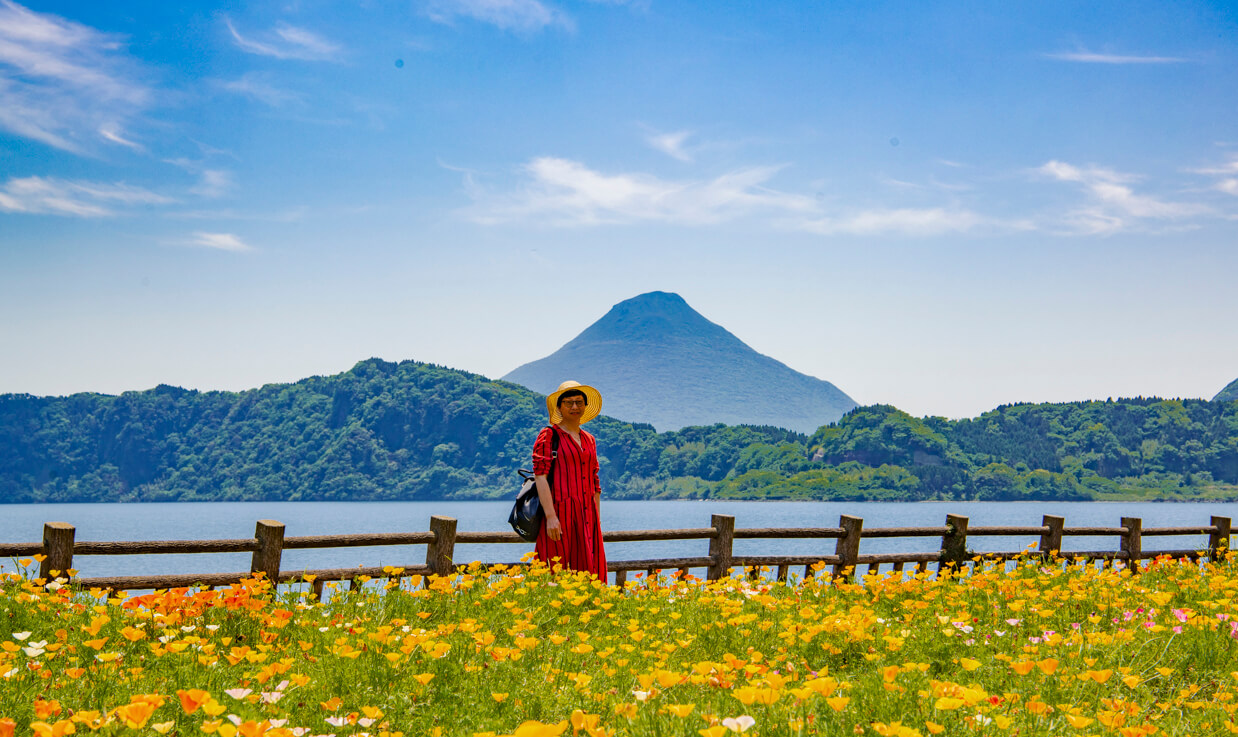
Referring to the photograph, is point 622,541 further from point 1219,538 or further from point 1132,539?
point 1219,538

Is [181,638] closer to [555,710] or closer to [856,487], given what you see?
[555,710]

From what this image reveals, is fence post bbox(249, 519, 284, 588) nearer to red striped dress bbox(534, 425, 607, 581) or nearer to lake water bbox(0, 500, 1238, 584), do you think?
lake water bbox(0, 500, 1238, 584)

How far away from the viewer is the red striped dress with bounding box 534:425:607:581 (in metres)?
7.84

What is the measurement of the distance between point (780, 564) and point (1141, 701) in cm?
631

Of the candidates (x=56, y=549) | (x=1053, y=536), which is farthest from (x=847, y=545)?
(x=56, y=549)

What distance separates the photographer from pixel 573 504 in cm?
796

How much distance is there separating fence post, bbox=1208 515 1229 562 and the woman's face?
11.0 m

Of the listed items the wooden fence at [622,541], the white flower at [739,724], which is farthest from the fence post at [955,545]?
the white flower at [739,724]

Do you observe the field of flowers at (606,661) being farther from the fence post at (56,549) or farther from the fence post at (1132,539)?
the fence post at (1132,539)

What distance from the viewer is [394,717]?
152 inches

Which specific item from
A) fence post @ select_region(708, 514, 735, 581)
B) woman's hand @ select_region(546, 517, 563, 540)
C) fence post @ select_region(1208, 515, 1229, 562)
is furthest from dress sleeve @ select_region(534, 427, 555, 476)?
fence post @ select_region(1208, 515, 1229, 562)

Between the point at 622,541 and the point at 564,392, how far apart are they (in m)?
3.99

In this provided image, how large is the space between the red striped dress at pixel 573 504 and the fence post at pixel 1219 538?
10.6 meters

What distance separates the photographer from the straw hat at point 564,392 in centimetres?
779
